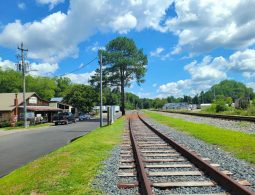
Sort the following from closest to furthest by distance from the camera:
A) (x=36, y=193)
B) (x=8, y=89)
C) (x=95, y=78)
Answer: (x=36, y=193) → (x=95, y=78) → (x=8, y=89)

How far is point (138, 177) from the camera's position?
812 centimetres

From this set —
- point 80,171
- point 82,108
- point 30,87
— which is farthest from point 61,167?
point 30,87

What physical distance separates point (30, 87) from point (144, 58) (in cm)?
5941

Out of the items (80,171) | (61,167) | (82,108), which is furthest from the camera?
(82,108)

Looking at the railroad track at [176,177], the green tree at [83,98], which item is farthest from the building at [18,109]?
the railroad track at [176,177]

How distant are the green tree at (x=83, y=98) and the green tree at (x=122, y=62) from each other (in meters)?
13.5

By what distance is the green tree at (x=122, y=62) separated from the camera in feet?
240

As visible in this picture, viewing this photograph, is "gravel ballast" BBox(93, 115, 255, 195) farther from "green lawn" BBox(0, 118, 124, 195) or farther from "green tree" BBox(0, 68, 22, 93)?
"green tree" BBox(0, 68, 22, 93)

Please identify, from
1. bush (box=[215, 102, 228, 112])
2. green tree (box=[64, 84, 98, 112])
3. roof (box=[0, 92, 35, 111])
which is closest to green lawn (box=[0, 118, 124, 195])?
roof (box=[0, 92, 35, 111])

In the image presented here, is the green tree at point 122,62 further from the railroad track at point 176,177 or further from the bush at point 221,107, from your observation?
the railroad track at point 176,177

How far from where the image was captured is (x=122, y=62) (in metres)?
72.1

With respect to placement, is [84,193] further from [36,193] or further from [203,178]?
[203,178]

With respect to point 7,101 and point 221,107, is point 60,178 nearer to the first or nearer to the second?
point 7,101

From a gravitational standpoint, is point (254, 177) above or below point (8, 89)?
below
